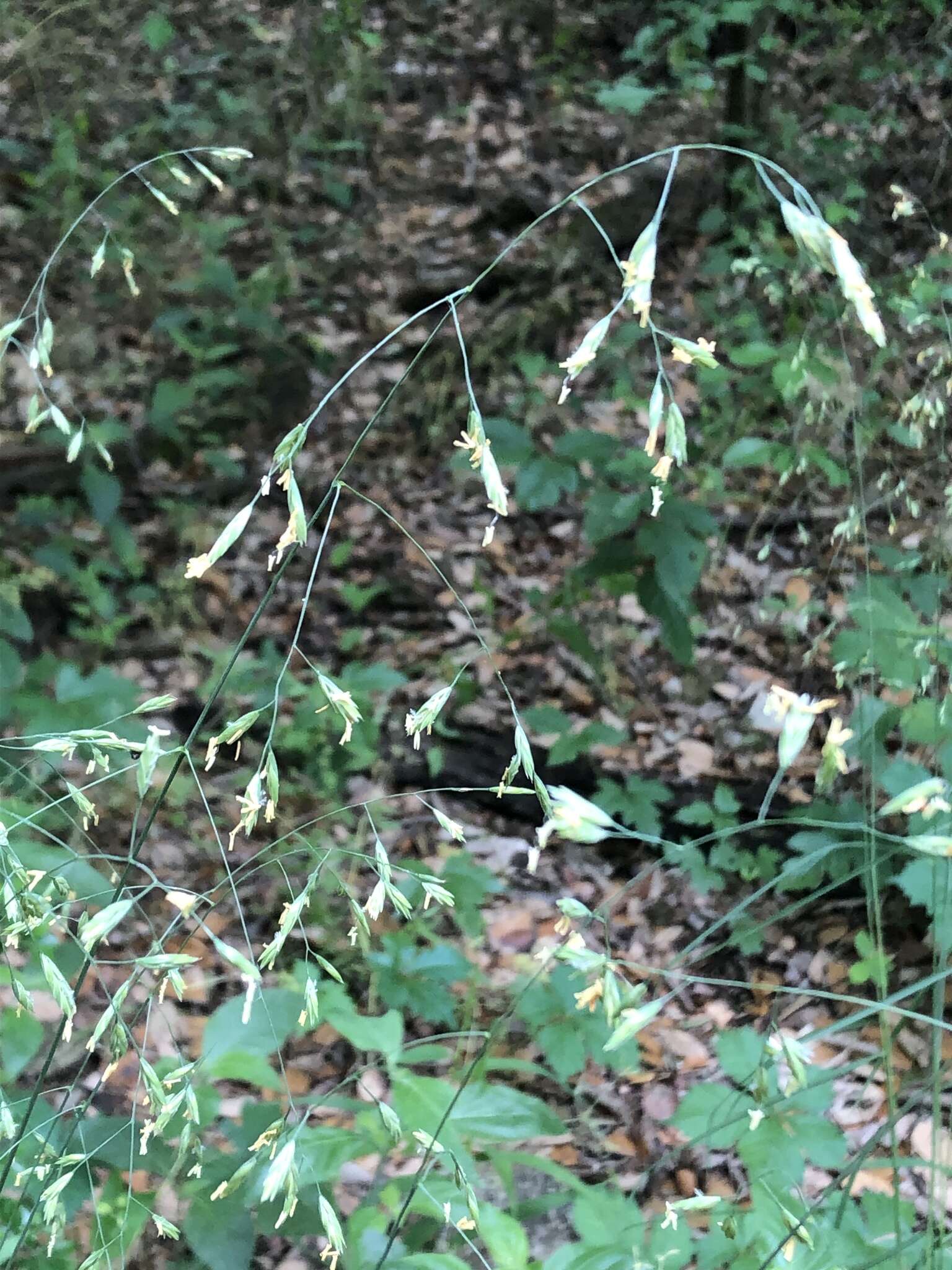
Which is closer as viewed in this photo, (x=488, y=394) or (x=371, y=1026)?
(x=371, y=1026)

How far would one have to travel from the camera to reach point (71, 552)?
3455 mm

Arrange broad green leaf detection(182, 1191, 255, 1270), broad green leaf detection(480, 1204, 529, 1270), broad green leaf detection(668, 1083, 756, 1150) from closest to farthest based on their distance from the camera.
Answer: broad green leaf detection(480, 1204, 529, 1270), broad green leaf detection(182, 1191, 255, 1270), broad green leaf detection(668, 1083, 756, 1150)

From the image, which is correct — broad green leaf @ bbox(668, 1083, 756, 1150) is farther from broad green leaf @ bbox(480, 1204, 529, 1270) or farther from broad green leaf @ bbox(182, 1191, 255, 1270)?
broad green leaf @ bbox(182, 1191, 255, 1270)

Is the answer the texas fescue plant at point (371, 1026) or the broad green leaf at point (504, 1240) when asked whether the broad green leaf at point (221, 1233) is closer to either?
the texas fescue plant at point (371, 1026)

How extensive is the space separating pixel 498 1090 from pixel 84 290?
4.09 metres

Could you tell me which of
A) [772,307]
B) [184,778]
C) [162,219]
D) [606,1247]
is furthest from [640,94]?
[606,1247]

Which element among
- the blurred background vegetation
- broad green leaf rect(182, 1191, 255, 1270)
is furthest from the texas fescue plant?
the blurred background vegetation

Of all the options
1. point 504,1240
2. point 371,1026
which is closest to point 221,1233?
point 371,1026

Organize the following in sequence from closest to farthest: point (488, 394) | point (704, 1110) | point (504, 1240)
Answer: point (504, 1240) → point (704, 1110) → point (488, 394)

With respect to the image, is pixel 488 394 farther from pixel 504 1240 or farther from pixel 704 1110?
pixel 504 1240

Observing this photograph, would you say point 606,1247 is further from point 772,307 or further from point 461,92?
point 461,92

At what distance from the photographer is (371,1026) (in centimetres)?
141

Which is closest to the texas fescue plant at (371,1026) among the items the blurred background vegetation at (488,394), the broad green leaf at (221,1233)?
the broad green leaf at (221,1233)

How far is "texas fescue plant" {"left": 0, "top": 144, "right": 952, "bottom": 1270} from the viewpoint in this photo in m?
0.78
